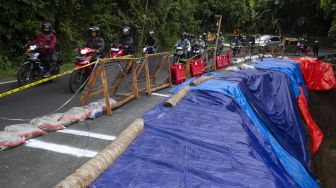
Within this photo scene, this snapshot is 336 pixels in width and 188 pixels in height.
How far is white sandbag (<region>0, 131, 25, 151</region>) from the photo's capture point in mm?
5289

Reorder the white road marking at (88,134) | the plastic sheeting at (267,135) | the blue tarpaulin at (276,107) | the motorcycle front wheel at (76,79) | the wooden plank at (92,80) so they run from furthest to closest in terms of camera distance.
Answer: the blue tarpaulin at (276,107)
the motorcycle front wheel at (76,79)
the wooden plank at (92,80)
the plastic sheeting at (267,135)
the white road marking at (88,134)

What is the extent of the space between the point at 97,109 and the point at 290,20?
45.1 meters

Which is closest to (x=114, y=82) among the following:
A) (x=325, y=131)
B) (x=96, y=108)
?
(x=96, y=108)

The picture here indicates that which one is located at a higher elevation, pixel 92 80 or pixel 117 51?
pixel 117 51

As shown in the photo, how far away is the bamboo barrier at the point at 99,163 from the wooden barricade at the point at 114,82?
1.85m

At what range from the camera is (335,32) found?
25.0m

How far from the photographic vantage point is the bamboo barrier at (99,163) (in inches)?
157

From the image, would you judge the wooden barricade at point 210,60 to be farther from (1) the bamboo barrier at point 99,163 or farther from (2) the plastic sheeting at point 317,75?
(1) the bamboo barrier at point 99,163

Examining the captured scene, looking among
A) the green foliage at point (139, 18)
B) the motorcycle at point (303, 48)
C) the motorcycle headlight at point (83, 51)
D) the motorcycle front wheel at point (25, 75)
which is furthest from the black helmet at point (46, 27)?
the motorcycle at point (303, 48)

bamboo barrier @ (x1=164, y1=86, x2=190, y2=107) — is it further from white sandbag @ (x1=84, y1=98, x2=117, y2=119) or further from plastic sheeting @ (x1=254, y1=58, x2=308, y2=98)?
plastic sheeting @ (x1=254, y1=58, x2=308, y2=98)

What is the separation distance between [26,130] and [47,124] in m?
0.46

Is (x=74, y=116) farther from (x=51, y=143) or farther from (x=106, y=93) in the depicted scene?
(x=51, y=143)

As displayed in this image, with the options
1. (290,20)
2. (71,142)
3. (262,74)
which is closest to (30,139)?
(71,142)

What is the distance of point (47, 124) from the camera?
623cm
